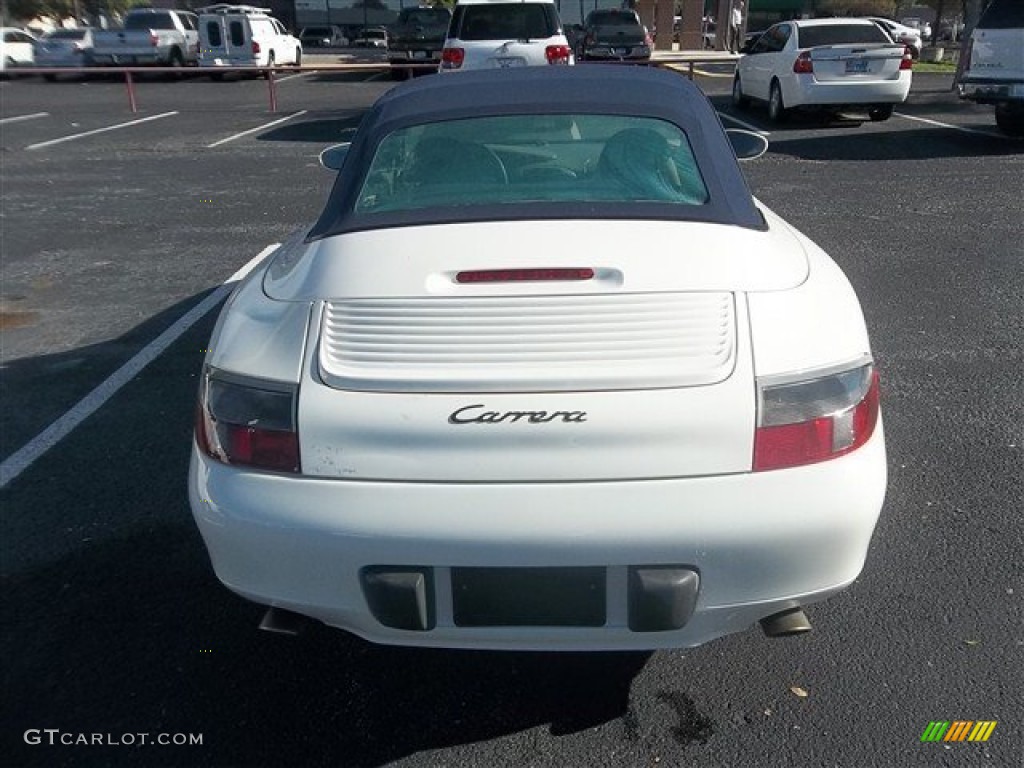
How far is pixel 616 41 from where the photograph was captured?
2253 cm

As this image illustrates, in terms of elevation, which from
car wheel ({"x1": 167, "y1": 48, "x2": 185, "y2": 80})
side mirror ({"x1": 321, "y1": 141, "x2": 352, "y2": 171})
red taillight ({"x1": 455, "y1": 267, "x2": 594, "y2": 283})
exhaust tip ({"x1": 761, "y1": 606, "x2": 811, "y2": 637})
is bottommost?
exhaust tip ({"x1": 761, "y1": 606, "x2": 811, "y2": 637})

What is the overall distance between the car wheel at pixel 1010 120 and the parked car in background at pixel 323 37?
4486cm

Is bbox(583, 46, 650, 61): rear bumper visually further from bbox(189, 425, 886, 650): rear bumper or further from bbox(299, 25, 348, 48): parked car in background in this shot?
bbox(299, 25, 348, 48): parked car in background

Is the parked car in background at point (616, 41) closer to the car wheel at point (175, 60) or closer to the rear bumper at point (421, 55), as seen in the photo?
the rear bumper at point (421, 55)

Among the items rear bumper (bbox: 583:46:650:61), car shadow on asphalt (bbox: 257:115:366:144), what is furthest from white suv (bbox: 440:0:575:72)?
rear bumper (bbox: 583:46:650:61)

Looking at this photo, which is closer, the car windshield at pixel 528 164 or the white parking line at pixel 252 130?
the car windshield at pixel 528 164

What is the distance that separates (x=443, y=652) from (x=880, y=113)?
14100mm

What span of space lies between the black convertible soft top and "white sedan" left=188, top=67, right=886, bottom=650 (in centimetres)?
21

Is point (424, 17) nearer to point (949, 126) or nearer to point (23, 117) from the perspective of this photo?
point (23, 117)

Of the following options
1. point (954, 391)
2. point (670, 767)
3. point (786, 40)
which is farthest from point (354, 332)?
point (786, 40)

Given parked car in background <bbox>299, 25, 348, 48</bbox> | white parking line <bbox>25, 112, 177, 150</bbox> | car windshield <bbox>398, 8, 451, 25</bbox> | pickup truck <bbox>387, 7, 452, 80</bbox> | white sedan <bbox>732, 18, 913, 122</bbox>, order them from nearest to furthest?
white sedan <bbox>732, 18, 913, 122</bbox>
white parking line <bbox>25, 112, 177, 150</bbox>
pickup truck <bbox>387, 7, 452, 80</bbox>
car windshield <bbox>398, 8, 451, 25</bbox>
parked car in background <bbox>299, 25, 348, 48</bbox>

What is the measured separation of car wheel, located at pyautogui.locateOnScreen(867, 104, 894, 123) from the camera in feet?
46.8

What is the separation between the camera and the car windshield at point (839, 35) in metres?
14.0

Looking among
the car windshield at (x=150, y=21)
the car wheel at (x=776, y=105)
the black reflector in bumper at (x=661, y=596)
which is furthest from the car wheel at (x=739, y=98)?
the car windshield at (x=150, y=21)
